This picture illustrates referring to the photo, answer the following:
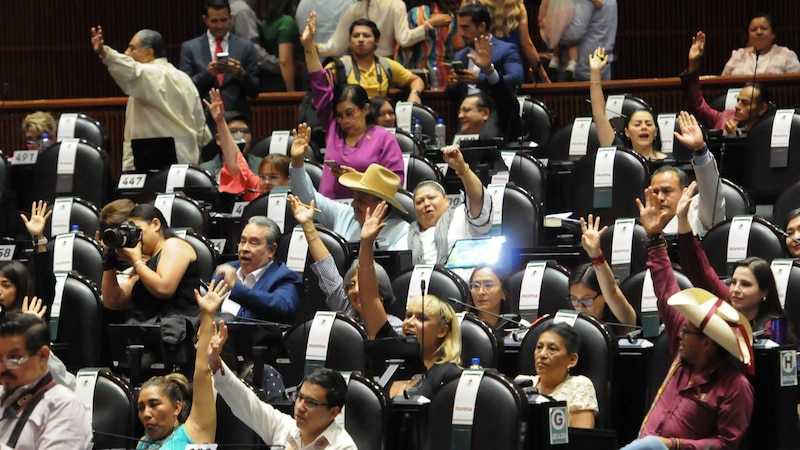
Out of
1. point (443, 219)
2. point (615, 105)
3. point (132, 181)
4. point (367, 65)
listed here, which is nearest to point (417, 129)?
point (367, 65)

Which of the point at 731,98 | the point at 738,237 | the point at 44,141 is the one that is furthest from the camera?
the point at 44,141

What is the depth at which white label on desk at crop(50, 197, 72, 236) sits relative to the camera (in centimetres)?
699

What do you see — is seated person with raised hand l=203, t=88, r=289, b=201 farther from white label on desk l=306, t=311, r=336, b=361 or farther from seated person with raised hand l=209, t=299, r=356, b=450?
seated person with raised hand l=209, t=299, r=356, b=450

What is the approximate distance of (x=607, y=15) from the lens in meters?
8.80

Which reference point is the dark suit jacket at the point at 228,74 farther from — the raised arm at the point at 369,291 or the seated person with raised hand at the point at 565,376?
the seated person with raised hand at the point at 565,376

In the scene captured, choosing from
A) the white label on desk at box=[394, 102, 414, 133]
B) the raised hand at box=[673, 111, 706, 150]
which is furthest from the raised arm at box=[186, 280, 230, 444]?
the white label on desk at box=[394, 102, 414, 133]

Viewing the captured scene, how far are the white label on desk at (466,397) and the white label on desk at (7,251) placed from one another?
9.23ft

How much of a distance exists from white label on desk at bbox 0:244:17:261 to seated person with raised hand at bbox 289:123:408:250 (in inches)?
49.8

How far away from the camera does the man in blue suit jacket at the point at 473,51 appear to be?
7.99 m

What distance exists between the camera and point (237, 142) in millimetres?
8023

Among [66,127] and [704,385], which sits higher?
[66,127]

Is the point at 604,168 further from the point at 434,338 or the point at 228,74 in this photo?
the point at 228,74

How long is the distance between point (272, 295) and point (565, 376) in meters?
1.24

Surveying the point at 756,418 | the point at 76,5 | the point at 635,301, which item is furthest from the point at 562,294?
the point at 76,5
